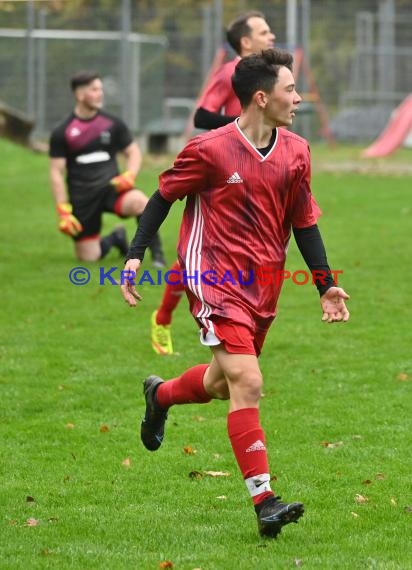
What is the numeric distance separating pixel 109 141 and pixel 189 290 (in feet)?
26.3

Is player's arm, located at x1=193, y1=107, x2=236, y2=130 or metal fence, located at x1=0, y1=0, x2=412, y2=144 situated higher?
player's arm, located at x1=193, y1=107, x2=236, y2=130

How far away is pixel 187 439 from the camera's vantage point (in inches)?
283

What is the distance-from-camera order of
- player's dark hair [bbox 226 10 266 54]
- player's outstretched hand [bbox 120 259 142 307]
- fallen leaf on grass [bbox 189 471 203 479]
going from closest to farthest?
player's outstretched hand [bbox 120 259 142 307]
fallen leaf on grass [bbox 189 471 203 479]
player's dark hair [bbox 226 10 266 54]

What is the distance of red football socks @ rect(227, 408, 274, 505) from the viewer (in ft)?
17.6

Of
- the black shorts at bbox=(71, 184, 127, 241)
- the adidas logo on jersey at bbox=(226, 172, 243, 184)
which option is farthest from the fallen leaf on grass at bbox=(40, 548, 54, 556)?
the black shorts at bbox=(71, 184, 127, 241)

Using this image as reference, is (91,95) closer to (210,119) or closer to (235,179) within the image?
(210,119)

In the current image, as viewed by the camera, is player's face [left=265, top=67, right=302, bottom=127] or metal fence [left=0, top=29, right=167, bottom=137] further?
metal fence [left=0, top=29, right=167, bottom=137]

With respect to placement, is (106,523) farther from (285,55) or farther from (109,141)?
(109,141)

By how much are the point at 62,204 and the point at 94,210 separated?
0.83 m

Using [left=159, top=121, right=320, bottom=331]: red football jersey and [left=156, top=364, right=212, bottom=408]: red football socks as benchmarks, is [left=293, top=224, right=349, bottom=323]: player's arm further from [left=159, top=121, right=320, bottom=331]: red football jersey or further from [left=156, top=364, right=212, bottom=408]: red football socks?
[left=156, top=364, right=212, bottom=408]: red football socks

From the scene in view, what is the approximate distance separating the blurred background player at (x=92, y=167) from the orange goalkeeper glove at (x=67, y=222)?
1.16ft

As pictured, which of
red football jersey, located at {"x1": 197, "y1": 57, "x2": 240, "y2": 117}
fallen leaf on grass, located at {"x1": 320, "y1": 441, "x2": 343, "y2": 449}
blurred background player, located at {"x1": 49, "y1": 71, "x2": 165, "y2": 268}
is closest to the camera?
fallen leaf on grass, located at {"x1": 320, "y1": 441, "x2": 343, "y2": 449}

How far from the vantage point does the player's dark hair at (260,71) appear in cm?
579

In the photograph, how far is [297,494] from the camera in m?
6.10
